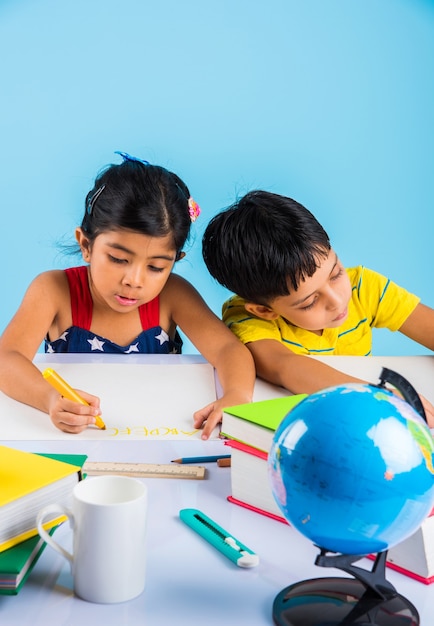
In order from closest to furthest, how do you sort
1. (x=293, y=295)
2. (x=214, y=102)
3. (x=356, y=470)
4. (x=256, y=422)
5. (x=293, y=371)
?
(x=356, y=470) → (x=256, y=422) → (x=293, y=371) → (x=293, y=295) → (x=214, y=102)

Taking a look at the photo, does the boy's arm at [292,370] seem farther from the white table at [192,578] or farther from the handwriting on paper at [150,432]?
the white table at [192,578]

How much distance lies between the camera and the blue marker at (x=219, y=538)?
2.37 feet

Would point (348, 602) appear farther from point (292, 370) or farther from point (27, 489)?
point (292, 370)

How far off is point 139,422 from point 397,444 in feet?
2.03

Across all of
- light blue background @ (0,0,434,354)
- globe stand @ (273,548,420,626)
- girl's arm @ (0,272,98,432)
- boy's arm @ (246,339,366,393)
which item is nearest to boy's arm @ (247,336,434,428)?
boy's arm @ (246,339,366,393)

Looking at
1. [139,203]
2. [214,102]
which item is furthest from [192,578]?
[214,102]

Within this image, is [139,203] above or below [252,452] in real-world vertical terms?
above

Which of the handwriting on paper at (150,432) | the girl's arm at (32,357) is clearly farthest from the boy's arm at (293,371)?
the girl's arm at (32,357)

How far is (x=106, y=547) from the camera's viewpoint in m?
0.64

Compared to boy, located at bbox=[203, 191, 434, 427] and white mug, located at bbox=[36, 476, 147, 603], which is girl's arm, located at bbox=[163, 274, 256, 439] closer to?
boy, located at bbox=[203, 191, 434, 427]

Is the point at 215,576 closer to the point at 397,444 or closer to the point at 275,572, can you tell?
the point at 275,572

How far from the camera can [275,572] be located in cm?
71

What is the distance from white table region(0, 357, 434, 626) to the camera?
64 centimetres

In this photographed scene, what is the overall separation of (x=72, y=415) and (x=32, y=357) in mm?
395
